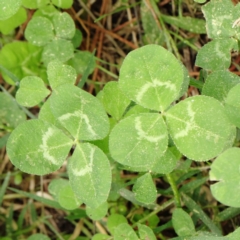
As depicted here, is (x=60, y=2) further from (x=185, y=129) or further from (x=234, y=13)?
(x=185, y=129)

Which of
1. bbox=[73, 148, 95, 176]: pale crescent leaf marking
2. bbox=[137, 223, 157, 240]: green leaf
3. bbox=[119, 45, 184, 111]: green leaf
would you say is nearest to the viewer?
bbox=[119, 45, 184, 111]: green leaf

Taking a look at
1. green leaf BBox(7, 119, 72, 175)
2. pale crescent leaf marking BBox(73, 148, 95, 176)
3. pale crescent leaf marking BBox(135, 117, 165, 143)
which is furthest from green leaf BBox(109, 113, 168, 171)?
green leaf BBox(7, 119, 72, 175)

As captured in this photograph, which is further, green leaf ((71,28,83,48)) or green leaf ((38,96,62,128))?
green leaf ((71,28,83,48))

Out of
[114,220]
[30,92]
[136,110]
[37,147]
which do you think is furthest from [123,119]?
[114,220]

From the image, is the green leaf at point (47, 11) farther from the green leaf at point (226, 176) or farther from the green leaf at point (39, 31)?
the green leaf at point (226, 176)

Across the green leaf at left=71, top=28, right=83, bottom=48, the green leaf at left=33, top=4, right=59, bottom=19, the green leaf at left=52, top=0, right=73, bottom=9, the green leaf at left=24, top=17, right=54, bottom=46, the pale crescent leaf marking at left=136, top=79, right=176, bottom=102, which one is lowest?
the green leaf at left=71, top=28, right=83, bottom=48

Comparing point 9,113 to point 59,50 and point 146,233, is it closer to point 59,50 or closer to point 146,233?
point 59,50

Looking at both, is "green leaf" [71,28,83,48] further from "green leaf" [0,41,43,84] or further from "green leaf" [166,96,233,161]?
"green leaf" [166,96,233,161]
